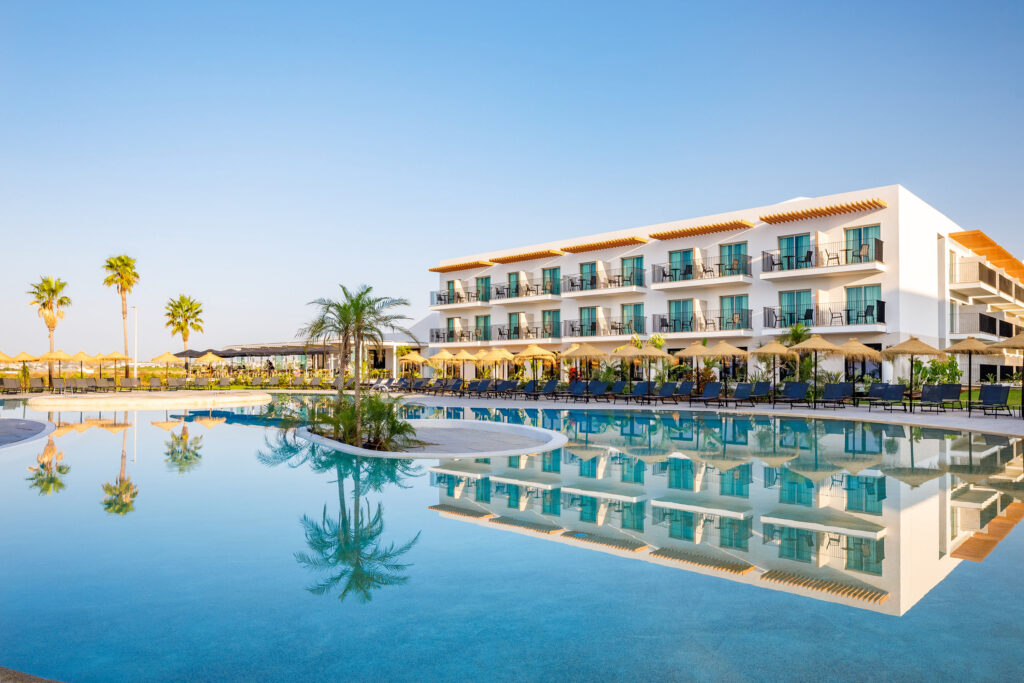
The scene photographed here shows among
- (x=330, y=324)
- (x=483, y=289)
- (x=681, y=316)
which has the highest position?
(x=483, y=289)

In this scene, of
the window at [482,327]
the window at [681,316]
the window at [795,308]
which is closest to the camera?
the window at [795,308]

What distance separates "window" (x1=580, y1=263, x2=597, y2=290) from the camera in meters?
35.3

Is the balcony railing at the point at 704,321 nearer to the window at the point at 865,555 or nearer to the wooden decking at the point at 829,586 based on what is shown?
the window at the point at 865,555

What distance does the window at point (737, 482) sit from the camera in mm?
7914

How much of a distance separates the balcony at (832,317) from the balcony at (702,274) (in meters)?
2.13

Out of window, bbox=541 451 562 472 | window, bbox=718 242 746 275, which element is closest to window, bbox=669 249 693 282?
window, bbox=718 242 746 275

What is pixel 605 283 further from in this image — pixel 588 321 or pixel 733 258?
pixel 733 258

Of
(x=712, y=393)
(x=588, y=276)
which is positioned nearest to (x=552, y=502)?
(x=712, y=393)

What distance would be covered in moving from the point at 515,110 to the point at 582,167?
4708 mm

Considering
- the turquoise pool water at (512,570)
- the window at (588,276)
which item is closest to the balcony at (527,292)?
the window at (588,276)

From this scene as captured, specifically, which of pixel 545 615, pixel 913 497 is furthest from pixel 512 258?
pixel 545 615

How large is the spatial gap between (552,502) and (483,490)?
109 centimetres

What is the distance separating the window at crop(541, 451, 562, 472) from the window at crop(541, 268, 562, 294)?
25.8 m

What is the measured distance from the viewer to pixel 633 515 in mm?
6762
